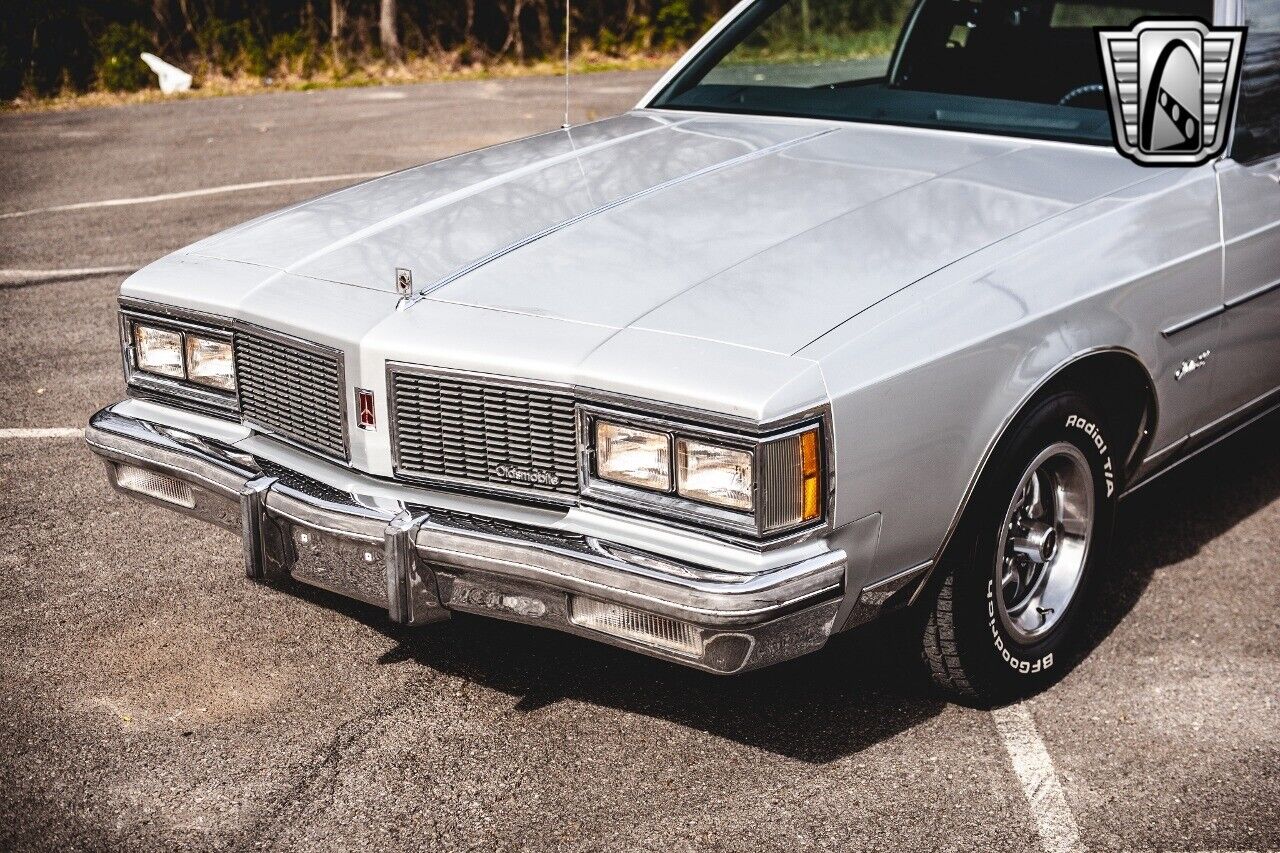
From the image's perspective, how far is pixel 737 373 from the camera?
8.38 ft

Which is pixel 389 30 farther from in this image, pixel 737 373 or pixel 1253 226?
pixel 737 373

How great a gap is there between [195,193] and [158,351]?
6236mm

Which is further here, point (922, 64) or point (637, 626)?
point (922, 64)

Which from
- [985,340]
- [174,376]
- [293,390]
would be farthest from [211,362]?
[985,340]

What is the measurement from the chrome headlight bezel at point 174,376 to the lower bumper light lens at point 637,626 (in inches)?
43.1

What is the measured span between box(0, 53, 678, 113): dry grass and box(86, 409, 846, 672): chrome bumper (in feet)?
42.4

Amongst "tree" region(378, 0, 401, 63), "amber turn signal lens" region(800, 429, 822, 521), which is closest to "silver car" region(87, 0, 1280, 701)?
"amber turn signal lens" region(800, 429, 822, 521)

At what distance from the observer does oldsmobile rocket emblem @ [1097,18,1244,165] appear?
11.8 ft

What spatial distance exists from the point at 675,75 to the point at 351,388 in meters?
2.17

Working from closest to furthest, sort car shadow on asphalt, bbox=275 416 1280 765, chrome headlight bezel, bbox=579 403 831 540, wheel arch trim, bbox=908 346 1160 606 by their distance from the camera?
chrome headlight bezel, bbox=579 403 831 540
wheel arch trim, bbox=908 346 1160 606
car shadow on asphalt, bbox=275 416 1280 765

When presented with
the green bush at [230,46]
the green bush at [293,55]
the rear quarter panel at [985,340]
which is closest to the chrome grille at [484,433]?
the rear quarter panel at [985,340]

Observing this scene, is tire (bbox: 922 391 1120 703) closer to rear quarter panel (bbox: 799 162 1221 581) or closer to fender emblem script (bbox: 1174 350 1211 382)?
rear quarter panel (bbox: 799 162 1221 581)

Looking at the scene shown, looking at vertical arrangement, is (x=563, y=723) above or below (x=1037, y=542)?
below

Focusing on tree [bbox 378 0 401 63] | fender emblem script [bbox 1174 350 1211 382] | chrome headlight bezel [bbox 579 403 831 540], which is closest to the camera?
chrome headlight bezel [bbox 579 403 831 540]
